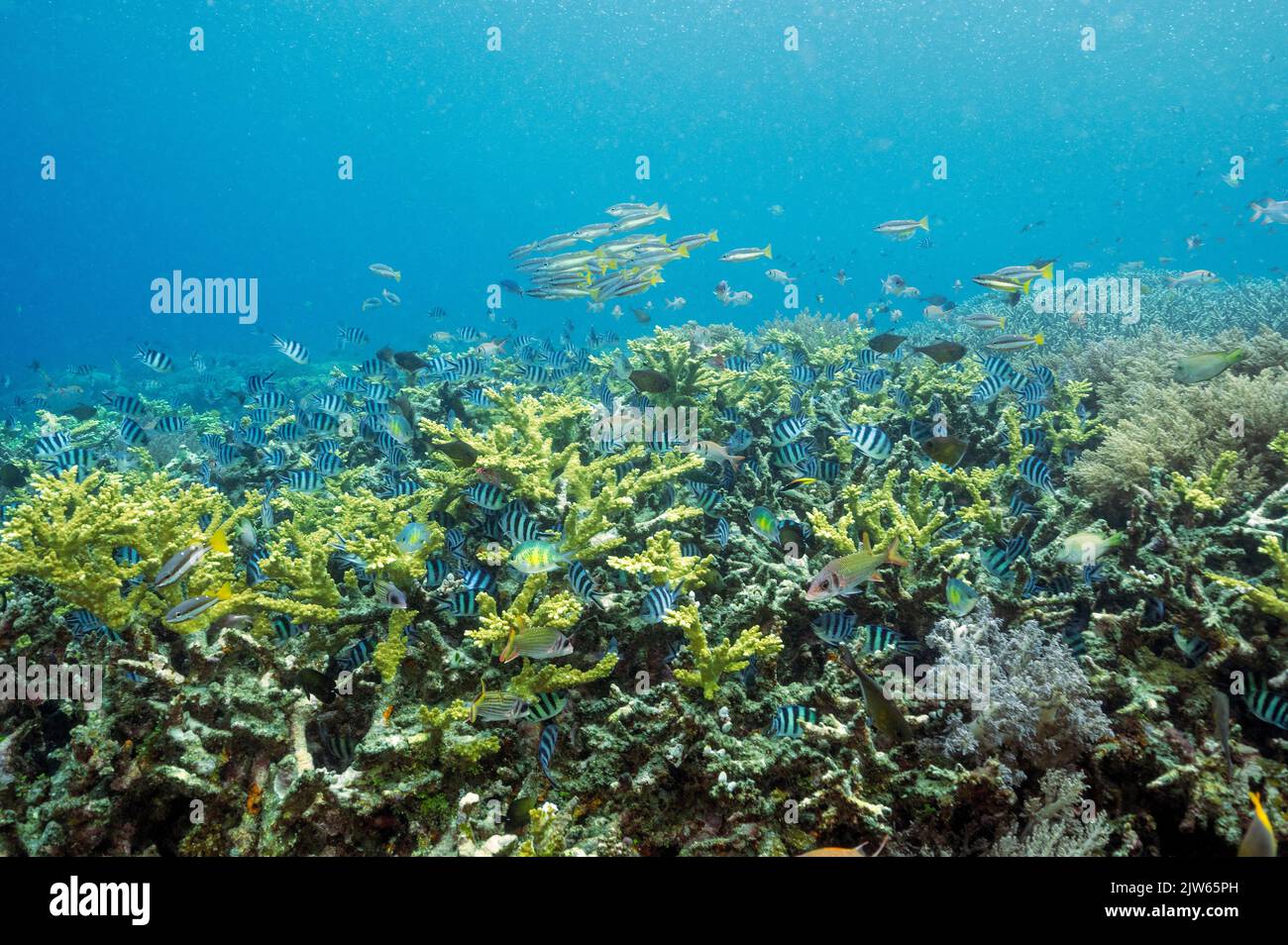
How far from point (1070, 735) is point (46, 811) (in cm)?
474

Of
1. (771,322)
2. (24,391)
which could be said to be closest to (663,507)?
(771,322)

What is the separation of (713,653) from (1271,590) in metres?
3.03

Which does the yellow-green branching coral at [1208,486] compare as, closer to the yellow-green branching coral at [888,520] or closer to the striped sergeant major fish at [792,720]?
the yellow-green branching coral at [888,520]

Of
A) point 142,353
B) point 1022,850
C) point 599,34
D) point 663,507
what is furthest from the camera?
point 599,34

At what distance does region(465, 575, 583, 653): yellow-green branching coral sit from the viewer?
10.1 ft

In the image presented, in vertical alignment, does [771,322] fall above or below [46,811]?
above

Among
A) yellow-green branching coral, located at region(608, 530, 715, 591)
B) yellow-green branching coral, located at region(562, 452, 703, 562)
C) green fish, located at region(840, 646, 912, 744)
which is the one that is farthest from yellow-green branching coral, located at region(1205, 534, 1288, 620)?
yellow-green branching coral, located at region(562, 452, 703, 562)

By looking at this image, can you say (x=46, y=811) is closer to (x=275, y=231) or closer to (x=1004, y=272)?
(x=1004, y=272)

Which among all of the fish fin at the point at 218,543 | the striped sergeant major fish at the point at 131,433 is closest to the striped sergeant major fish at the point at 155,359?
the striped sergeant major fish at the point at 131,433

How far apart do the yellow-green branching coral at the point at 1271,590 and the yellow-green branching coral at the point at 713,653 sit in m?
2.52

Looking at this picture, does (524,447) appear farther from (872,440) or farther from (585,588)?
(872,440)

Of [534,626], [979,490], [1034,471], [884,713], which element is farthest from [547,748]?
[1034,471]

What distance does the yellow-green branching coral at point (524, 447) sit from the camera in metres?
4.31
